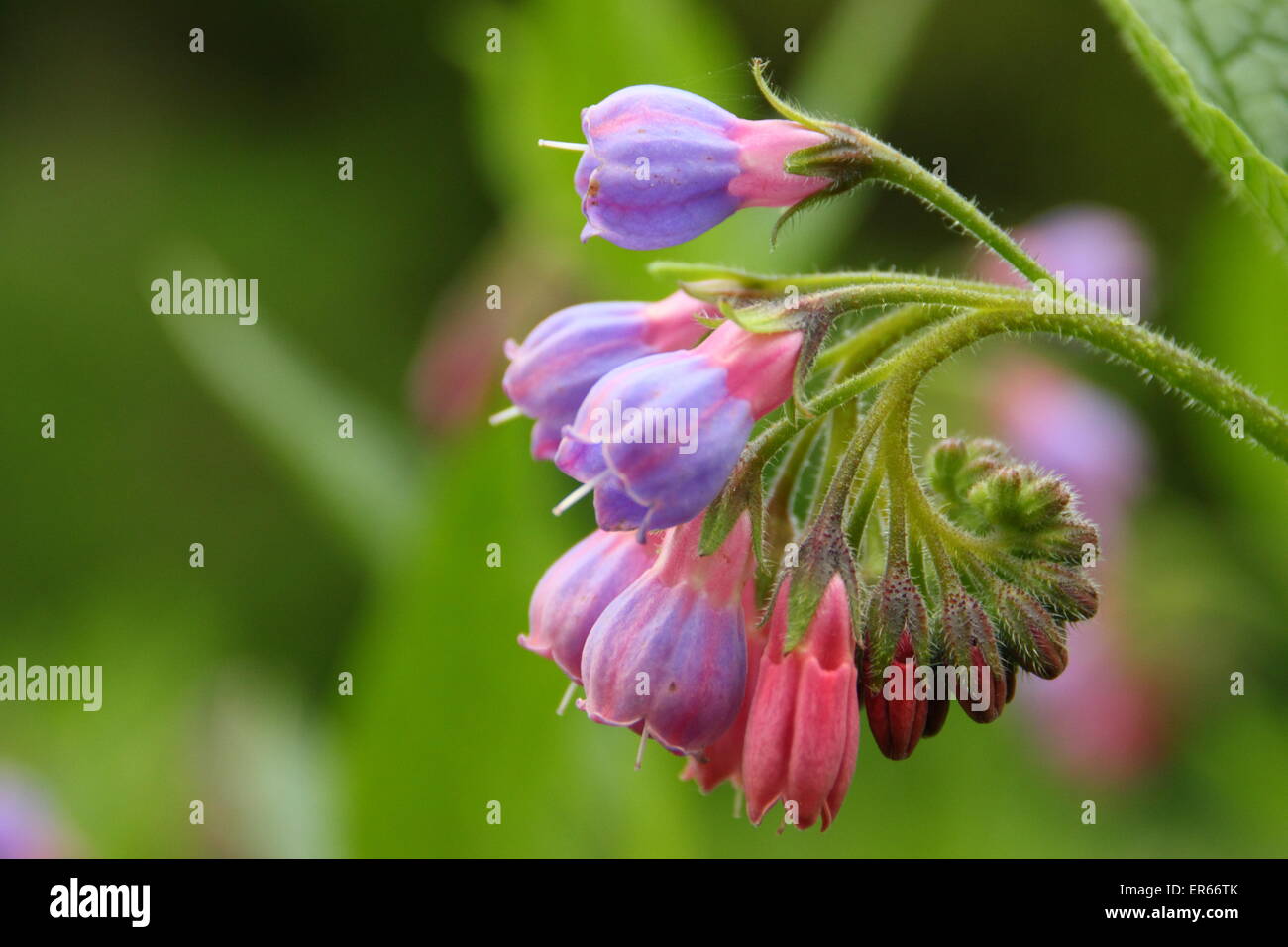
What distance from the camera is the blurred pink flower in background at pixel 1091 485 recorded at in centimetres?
273

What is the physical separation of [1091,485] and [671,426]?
1.85 m

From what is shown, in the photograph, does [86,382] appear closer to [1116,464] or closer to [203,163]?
[203,163]

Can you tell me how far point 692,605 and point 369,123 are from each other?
21.2ft

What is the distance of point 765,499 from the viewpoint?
1.24 metres

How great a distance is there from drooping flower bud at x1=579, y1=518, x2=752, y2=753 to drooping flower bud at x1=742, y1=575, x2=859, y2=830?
32mm

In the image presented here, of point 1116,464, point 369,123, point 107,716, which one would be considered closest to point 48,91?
point 369,123

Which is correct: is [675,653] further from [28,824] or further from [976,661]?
[28,824]

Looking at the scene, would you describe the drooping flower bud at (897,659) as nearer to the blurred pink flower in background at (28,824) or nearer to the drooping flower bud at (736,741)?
the drooping flower bud at (736,741)

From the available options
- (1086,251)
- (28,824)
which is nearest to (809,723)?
(1086,251)

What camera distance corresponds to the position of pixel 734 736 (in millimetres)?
1240

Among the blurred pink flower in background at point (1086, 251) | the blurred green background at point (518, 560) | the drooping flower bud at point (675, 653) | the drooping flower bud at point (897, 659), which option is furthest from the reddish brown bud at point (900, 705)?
the blurred pink flower in background at point (1086, 251)

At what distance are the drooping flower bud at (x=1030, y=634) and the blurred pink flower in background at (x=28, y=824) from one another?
1790 millimetres

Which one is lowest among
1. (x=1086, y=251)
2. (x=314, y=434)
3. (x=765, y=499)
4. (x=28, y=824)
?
(x=28, y=824)

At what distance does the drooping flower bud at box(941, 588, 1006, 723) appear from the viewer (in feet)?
3.74
